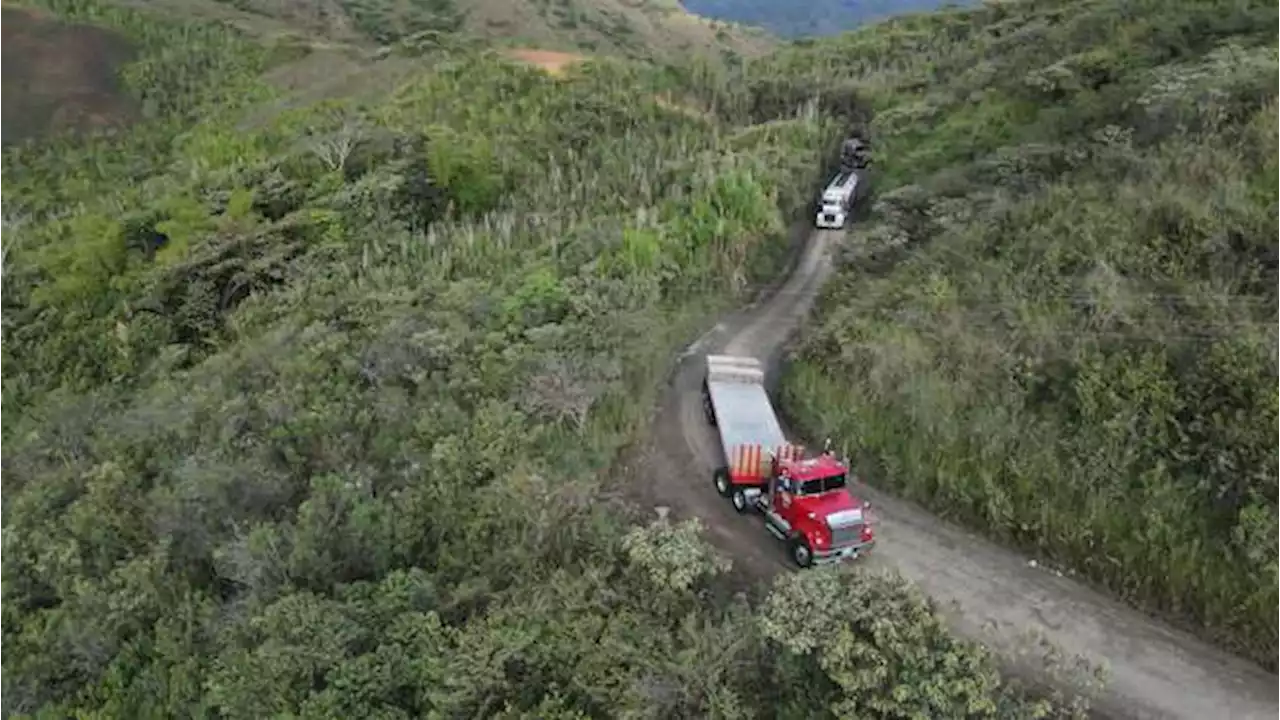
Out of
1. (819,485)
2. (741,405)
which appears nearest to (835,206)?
(741,405)

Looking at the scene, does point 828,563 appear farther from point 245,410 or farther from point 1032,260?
point 245,410

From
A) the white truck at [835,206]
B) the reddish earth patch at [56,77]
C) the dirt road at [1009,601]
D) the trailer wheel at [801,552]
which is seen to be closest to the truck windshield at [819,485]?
the trailer wheel at [801,552]

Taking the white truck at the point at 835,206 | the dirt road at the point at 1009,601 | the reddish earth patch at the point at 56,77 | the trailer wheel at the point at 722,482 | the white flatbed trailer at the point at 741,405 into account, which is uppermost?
the reddish earth patch at the point at 56,77

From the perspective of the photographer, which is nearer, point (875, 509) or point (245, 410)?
point (875, 509)

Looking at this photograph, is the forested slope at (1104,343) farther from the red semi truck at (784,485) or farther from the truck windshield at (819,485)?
the truck windshield at (819,485)

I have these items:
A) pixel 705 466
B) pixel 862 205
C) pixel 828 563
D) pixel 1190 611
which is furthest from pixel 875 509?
pixel 862 205

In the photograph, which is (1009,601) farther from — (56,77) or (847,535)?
(56,77)

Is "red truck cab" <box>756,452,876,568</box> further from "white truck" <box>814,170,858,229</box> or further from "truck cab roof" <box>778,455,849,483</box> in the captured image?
"white truck" <box>814,170,858,229</box>
